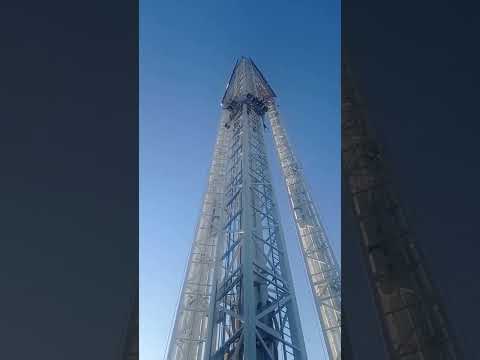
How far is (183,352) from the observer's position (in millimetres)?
9094

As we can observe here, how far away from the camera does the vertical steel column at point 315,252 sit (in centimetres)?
1187

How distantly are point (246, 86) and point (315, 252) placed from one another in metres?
7.65

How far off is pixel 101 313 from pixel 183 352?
23.5 feet

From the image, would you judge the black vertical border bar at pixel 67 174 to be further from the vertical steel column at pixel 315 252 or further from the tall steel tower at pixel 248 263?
the vertical steel column at pixel 315 252

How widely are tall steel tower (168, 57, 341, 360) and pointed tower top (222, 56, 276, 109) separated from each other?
10 centimetres

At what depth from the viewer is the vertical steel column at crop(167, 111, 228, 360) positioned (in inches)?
364
